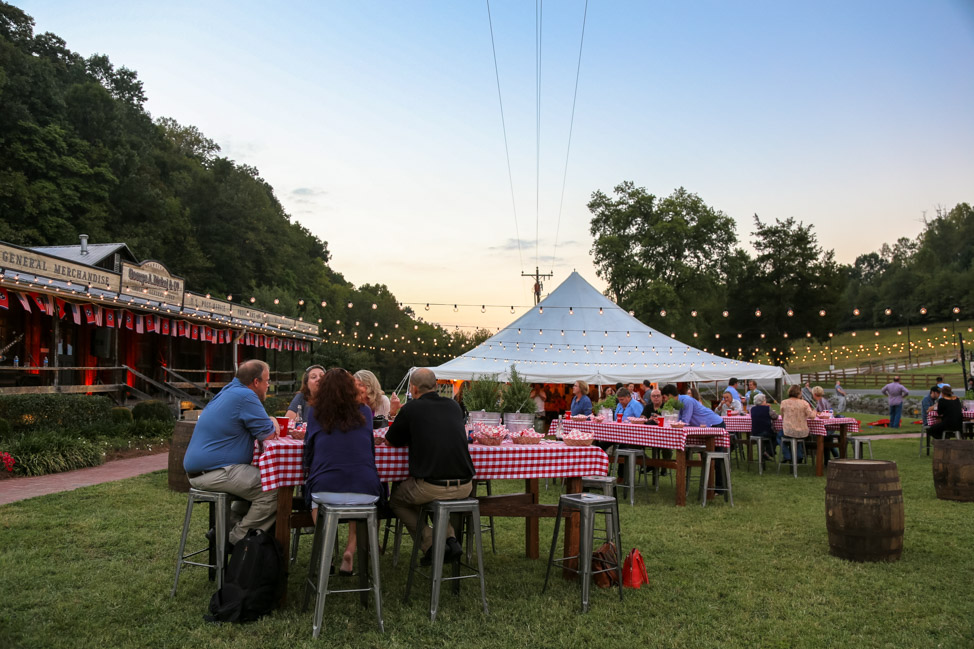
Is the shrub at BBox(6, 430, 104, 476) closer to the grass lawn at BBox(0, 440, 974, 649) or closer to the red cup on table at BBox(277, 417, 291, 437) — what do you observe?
the grass lawn at BBox(0, 440, 974, 649)

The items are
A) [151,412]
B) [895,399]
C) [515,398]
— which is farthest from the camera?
[895,399]

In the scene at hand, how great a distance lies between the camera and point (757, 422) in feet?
39.0

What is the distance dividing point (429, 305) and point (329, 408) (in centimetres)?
1863

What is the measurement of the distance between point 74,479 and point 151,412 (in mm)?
6560

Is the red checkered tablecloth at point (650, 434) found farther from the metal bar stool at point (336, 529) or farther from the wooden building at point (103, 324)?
the wooden building at point (103, 324)

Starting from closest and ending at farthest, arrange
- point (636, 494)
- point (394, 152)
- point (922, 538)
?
point (922, 538)
point (636, 494)
point (394, 152)

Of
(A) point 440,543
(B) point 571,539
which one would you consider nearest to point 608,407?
(B) point 571,539

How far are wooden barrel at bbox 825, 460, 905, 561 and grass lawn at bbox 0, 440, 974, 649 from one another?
0.14m

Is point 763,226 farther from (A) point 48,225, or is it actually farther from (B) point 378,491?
(B) point 378,491

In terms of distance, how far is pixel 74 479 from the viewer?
381 inches

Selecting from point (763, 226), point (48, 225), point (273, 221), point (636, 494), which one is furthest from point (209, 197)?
point (636, 494)

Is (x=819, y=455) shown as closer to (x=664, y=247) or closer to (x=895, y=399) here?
(x=895, y=399)

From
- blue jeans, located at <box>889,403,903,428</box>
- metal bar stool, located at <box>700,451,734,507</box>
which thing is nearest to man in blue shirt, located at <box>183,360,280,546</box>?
metal bar stool, located at <box>700,451,734,507</box>

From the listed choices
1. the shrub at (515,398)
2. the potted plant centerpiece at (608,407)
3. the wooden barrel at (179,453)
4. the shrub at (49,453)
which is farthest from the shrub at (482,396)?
the shrub at (49,453)
